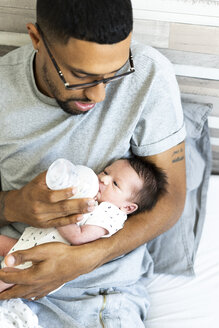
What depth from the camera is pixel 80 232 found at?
1491mm

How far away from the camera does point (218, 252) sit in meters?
1.88

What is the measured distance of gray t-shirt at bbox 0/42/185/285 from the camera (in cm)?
158

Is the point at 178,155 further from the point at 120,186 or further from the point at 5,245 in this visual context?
the point at 5,245

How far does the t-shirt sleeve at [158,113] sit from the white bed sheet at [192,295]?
0.58 meters

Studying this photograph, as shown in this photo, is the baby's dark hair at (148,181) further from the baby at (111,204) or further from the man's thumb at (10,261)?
the man's thumb at (10,261)

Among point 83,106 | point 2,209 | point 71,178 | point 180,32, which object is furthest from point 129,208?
point 180,32

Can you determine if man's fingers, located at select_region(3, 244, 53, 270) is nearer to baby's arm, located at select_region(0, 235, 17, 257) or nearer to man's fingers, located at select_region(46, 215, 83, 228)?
man's fingers, located at select_region(46, 215, 83, 228)

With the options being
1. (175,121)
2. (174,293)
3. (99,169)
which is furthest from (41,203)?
(174,293)

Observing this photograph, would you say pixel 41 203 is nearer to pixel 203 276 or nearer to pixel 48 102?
pixel 48 102

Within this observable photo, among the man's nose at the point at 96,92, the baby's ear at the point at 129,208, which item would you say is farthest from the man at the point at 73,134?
the baby's ear at the point at 129,208

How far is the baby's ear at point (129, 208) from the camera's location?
1.55 m

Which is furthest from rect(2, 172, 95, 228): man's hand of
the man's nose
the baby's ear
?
the man's nose

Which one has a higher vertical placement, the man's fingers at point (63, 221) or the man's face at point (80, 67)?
the man's face at point (80, 67)

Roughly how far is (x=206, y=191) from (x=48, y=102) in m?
0.93
